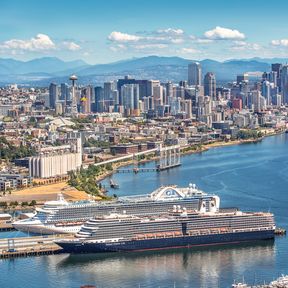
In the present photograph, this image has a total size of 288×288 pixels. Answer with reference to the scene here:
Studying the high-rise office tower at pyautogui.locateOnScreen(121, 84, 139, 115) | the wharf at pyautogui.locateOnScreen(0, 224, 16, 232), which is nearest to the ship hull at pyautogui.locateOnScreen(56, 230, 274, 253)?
the wharf at pyautogui.locateOnScreen(0, 224, 16, 232)

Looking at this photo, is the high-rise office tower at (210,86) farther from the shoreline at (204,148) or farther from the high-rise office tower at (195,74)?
the shoreline at (204,148)

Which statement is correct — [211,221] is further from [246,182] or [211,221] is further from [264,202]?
[246,182]

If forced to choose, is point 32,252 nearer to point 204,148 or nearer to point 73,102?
point 204,148

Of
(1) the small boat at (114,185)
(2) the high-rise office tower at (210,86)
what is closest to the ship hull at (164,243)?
(1) the small boat at (114,185)

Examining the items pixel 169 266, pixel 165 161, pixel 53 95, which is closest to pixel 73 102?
pixel 53 95

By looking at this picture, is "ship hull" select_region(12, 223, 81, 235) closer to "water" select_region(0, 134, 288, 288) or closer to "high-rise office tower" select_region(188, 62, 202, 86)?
"water" select_region(0, 134, 288, 288)

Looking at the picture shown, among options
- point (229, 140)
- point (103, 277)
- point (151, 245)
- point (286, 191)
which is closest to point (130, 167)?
point (286, 191)
